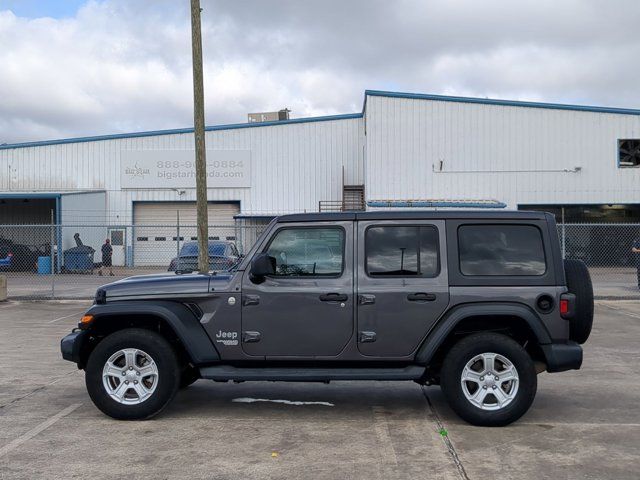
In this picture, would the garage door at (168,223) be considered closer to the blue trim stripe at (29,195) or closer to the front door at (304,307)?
the blue trim stripe at (29,195)

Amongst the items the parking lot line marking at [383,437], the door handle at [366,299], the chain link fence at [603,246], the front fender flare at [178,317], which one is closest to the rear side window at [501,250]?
the door handle at [366,299]

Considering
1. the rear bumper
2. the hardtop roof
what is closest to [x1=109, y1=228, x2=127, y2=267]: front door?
the hardtop roof

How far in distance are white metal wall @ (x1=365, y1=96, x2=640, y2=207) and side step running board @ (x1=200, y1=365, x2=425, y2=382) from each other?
24.8 metres

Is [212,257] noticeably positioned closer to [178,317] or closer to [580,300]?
[178,317]

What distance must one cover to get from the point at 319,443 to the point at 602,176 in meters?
29.0

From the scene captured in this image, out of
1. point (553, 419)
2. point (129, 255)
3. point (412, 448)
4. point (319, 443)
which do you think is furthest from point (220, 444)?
point (129, 255)

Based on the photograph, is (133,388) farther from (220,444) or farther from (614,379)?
(614,379)

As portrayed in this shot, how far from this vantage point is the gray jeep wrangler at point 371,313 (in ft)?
20.0

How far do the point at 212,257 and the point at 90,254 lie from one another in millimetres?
Answer: 11961

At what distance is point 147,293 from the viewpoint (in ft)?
21.0

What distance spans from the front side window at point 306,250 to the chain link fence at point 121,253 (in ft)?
50.9

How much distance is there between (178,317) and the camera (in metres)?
6.27

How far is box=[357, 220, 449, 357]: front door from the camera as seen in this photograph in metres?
6.18

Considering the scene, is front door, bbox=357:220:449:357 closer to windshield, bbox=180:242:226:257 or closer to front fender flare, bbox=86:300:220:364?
front fender flare, bbox=86:300:220:364
